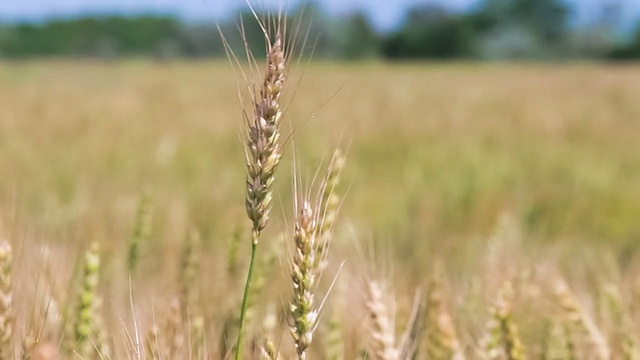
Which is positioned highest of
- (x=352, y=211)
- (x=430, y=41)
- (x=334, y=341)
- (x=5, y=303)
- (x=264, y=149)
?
(x=264, y=149)

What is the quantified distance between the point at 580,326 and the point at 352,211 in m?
1.23

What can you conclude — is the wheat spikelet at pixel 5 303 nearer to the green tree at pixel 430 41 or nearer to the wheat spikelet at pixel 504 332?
the wheat spikelet at pixel 504 332

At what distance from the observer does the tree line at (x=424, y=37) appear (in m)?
26.2

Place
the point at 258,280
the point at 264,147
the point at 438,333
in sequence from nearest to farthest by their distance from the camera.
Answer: the point at 264,147 → the point at 438,333 → the point at 258,280

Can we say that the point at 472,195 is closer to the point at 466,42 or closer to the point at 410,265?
the point at 410,265

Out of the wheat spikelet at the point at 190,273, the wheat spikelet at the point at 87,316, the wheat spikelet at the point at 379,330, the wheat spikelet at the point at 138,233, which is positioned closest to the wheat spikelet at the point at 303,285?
the wheat spikelet at the point at 379,330

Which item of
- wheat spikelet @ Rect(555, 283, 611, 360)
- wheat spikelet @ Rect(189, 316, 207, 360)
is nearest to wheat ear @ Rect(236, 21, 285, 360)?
wheat spikelet @ Rect(189, 316, 207, 360)

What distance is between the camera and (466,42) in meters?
29.2

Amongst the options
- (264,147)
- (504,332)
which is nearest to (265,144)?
(264,147)

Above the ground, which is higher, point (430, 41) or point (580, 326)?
point (580, 326)

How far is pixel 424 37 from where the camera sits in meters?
29.7

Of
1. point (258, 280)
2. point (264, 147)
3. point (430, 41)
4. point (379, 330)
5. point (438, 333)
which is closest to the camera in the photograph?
point (264, 147)

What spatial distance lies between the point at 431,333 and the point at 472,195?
1331mm

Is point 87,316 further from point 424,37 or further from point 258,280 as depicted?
point 424,37
